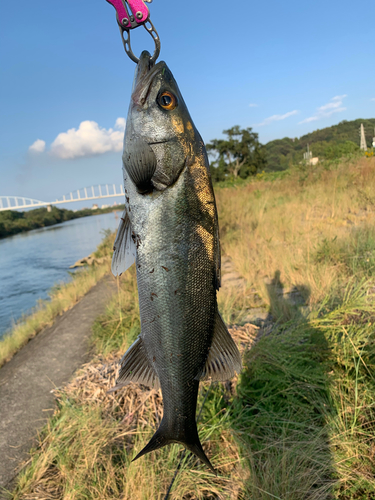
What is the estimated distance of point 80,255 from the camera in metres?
20.0

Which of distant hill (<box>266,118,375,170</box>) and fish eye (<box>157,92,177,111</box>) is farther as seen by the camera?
distant hill (<box>266,118,375,170</box>)

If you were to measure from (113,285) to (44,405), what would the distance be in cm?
408

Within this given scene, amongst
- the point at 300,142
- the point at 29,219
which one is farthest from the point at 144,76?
the point at 300,142

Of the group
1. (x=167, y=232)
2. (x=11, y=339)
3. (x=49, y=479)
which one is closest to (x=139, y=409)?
(x=49, y=479)

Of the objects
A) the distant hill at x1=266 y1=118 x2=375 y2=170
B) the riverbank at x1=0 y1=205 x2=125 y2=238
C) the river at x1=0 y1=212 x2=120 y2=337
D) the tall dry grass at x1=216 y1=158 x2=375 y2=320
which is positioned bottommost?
the river at x1=0 y1=212 x2=120 y2=337

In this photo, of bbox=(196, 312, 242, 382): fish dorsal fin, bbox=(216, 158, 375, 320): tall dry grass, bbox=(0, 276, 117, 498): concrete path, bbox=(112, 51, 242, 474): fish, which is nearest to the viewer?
bbox=(112, 51, 242, 474): fish

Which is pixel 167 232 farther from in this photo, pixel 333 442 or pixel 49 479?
pixel 49 479

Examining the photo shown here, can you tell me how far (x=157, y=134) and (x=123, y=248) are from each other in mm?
475

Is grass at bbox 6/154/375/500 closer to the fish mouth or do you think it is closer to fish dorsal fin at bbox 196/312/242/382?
fish dorsal fin at bbox 196/312/242/382

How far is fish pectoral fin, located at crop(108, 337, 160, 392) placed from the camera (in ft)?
4.26

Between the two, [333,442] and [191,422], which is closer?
[191,422]

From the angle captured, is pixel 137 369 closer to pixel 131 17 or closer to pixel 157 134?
pixel 157 134

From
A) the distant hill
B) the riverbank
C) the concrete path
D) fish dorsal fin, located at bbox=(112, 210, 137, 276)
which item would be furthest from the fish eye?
the distant hill

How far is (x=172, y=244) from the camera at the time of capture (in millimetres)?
1112
